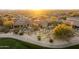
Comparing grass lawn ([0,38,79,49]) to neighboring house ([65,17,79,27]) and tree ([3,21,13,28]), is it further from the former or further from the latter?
neighboring house ([65,17,79,27])

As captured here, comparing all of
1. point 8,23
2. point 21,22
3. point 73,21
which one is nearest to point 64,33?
point 73,21

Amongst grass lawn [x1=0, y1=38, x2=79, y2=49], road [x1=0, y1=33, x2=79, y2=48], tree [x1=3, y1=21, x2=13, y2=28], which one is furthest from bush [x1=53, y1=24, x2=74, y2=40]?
tree [x1=3, y1=21, x2=13, y2=28]

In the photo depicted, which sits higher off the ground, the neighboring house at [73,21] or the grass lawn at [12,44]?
the neighboring house at [73,21]

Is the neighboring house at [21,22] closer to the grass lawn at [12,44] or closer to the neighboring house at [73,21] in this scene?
the grass lawn at [12,44]

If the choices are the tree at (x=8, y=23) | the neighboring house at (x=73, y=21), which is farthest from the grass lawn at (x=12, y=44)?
the neighboring house at (x=73, y=21)

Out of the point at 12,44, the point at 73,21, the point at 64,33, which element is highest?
the point at 73,21

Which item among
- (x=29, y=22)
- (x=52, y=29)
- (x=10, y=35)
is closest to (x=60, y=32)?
(x=52, y=29)

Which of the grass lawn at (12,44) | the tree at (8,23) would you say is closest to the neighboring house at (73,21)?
the grass lawn at (12,44)

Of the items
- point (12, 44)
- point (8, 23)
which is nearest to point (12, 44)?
point (12, 44)

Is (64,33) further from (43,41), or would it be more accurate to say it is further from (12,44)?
(12,44)

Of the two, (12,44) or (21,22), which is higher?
(21,22)

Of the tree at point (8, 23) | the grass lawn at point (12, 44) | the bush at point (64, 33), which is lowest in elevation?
the grass lawn at point (12, 44)
